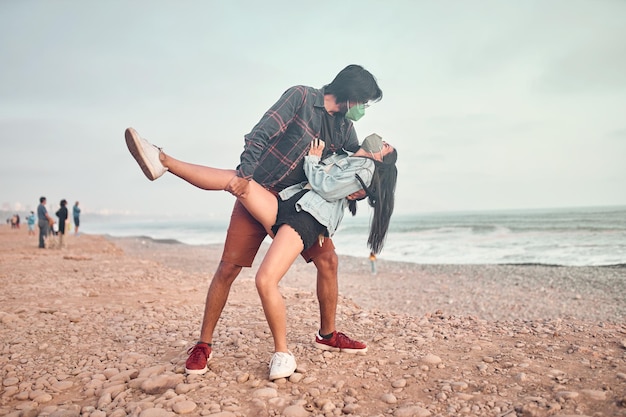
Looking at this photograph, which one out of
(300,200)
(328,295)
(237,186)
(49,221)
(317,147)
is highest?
(317,147)

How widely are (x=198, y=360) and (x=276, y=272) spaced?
105cm

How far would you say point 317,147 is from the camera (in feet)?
10.9

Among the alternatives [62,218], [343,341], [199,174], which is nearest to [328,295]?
[343,341]

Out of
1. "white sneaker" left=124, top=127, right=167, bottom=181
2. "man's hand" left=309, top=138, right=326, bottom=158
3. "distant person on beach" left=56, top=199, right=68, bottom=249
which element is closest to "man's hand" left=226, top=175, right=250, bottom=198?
"white sneaker" left=124, top=127, right=167, bottom=181

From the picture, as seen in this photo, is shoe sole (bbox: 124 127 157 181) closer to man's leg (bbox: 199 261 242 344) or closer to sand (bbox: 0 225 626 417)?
man's leg (bbox: 199 261 242 344)

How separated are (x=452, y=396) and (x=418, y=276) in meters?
12.9

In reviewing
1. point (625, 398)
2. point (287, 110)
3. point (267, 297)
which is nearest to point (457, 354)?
point (625, 398)

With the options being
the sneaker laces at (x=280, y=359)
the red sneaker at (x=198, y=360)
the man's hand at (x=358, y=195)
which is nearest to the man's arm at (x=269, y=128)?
the man's hand at (x=358, y=195)

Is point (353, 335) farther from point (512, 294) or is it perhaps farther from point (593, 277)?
point (593, 277)

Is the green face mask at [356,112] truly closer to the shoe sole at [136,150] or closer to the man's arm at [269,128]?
the man's arm at [269,128]

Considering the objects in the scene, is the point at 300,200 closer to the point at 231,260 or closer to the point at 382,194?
the point at 382,194

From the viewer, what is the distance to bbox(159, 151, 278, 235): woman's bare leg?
9.67ft

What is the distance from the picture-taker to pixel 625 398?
2.71 m

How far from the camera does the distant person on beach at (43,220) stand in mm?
17047
